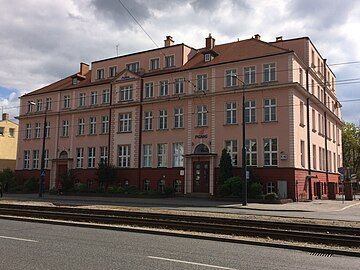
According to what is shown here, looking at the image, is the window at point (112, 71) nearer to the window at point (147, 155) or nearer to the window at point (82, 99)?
the window at point (82, 99)

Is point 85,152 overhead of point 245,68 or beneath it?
beneath

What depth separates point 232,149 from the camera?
3647 centimetres

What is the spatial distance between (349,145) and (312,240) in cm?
6343

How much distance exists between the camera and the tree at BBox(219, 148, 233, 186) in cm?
3456

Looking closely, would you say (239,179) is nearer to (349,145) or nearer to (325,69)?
(325,69)

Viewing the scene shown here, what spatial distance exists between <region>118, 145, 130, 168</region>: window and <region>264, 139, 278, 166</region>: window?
1508 cm

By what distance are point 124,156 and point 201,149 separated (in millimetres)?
9245

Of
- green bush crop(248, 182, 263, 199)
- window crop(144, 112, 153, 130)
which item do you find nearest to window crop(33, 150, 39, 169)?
window crop(144, 112, 153, 130)

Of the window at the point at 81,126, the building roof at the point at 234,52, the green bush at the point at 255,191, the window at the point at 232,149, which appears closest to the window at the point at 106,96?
the building roof at the point at 234,52

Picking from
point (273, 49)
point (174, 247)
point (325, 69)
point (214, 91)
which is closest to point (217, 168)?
point (214, 91)

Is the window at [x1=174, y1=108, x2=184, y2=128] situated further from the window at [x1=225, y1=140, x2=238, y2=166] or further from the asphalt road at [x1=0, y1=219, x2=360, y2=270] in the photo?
the asphalt road at [x1=0, y1=219, x2=360, y2=270]

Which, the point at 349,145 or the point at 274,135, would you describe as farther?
the point at 349,145

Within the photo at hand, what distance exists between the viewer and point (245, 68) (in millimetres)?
36844

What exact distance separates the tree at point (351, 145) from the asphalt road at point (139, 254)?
64.1 meters
